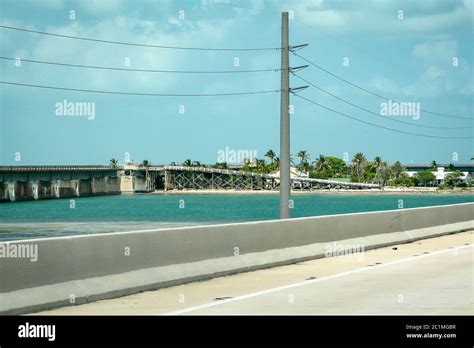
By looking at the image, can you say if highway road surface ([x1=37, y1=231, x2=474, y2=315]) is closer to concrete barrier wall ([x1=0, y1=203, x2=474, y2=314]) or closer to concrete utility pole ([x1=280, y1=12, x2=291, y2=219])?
concrete barrier wall ([x1=0, y1=203, x2=474, y2=314])

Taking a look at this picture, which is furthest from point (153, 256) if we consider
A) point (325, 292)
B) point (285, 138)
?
point (285, 138)

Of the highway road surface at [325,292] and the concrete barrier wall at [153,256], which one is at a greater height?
the concrete barrier wall at [153,256]

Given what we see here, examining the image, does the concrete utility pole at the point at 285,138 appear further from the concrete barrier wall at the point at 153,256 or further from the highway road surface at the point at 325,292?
the highway road surface at the point at 325,292

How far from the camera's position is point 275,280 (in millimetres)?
17641

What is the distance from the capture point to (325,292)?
15578mm

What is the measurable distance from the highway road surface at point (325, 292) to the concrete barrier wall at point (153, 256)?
277 mm

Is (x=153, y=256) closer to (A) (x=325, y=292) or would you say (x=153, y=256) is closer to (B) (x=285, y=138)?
(A) (x=325, y=292)

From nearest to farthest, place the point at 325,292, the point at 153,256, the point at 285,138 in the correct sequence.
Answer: the point at 325,292, the point at 153,256, the point at 285,138

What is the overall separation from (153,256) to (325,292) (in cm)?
319

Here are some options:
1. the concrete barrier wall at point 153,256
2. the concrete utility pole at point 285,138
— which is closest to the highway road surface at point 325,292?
the concrete barrier wall at point 153,256

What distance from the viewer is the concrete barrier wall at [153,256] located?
44.2 ft
